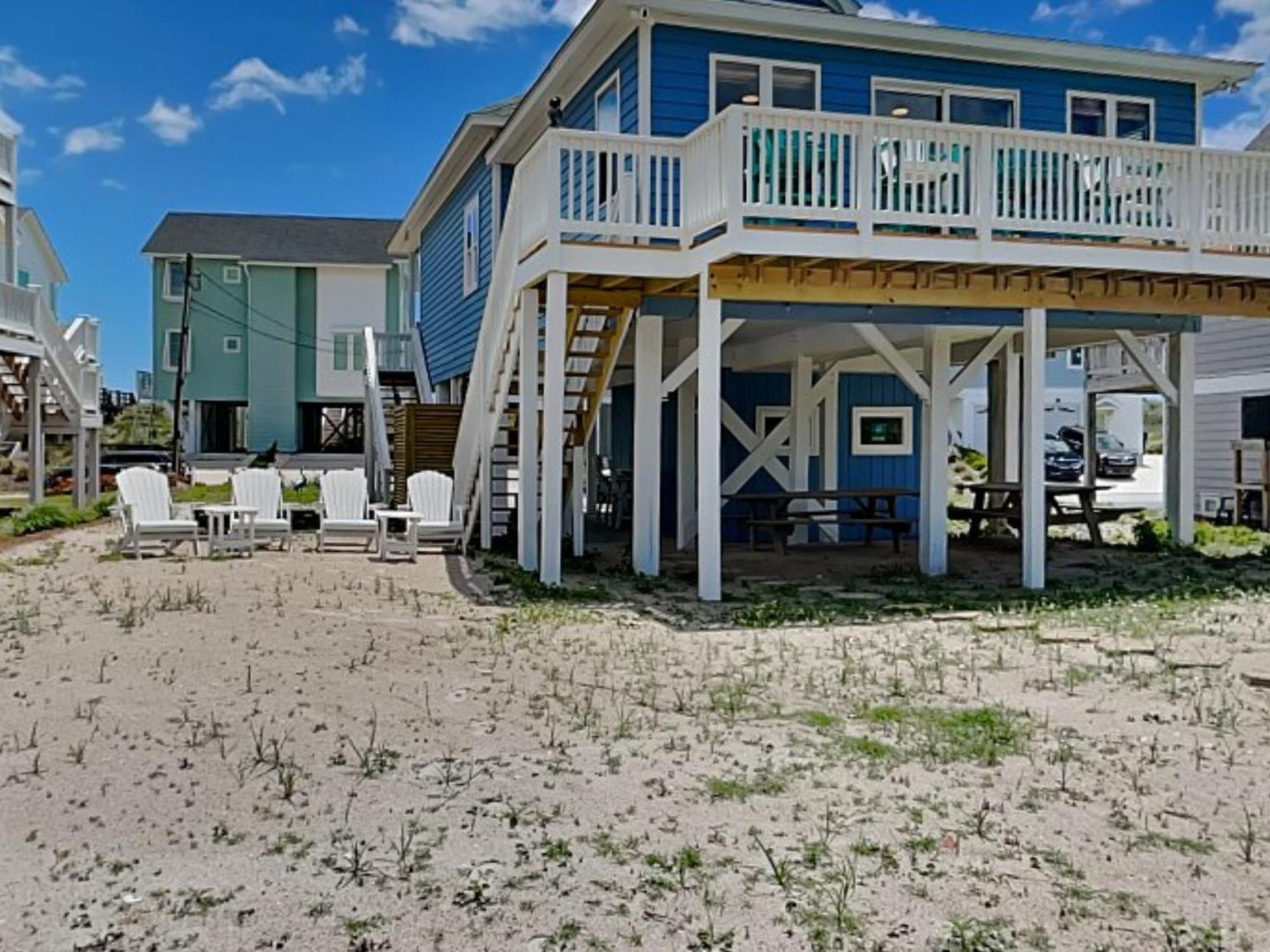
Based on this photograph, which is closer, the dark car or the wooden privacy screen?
the wooden privacy screen

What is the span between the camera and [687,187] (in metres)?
9.62

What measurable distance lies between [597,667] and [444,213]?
51.2 feet

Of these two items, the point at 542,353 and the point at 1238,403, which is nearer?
the point at 542,353

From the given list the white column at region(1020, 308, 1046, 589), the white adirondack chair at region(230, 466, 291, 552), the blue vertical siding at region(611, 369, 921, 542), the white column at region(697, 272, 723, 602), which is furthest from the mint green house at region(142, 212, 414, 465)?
the white column at region(1020, 308, 1046, 589)

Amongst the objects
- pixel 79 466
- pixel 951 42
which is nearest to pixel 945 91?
pixel 951 42

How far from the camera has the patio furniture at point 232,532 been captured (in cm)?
1239

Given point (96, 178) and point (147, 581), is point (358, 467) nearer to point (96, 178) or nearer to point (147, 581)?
point (96, 178)

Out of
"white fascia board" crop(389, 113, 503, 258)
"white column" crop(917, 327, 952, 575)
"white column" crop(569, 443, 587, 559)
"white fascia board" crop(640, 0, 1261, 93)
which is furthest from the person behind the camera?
"white fascia board" crop(389, 113, 503, 258)

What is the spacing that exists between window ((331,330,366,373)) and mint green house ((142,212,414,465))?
0.03m

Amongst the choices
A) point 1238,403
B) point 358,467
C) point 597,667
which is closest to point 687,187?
point 597,667

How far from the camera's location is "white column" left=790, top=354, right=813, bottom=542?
14.4m

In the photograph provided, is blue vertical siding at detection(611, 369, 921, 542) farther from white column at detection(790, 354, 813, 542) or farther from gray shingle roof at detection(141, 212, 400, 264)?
gray shingle roof at detection(141, 212, 400, 264)

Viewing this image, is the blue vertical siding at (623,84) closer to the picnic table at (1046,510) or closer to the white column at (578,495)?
the white column at (578,495)

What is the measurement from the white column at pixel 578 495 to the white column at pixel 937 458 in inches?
145
